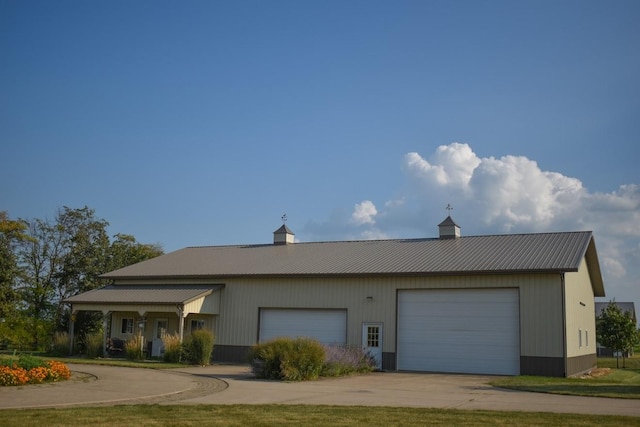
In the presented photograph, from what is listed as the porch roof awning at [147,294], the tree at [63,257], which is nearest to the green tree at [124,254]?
the tree at [63,257]

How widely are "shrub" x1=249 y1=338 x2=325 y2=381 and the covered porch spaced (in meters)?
8.40

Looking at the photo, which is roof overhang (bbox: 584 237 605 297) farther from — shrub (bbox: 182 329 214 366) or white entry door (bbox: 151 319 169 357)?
white entry door (bbox: 151 319 169 357)

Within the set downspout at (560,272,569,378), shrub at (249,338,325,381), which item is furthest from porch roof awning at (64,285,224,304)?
downspout at (560,272,569,378)

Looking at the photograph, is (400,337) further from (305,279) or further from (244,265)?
(244,265)

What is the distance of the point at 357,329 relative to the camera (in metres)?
27.9

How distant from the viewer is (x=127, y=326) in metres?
34.1

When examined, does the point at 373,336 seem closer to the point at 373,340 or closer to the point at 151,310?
the point at 373,340

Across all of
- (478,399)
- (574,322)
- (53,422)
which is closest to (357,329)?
(574,322)

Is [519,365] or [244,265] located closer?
[519,365]

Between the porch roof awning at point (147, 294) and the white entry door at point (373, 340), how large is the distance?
7.82m

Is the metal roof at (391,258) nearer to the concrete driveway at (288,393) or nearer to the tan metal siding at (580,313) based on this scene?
the tan metal siding at (580,313)

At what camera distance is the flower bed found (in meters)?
16.8

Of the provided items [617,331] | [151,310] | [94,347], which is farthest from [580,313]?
[94,347]

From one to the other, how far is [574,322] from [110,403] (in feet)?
64.0
